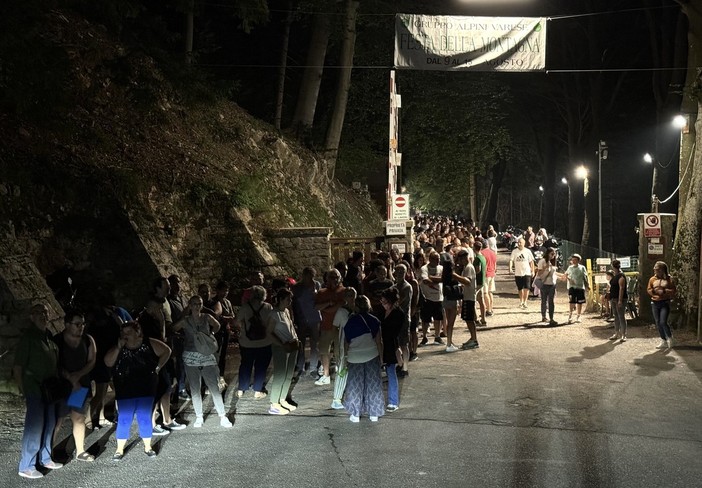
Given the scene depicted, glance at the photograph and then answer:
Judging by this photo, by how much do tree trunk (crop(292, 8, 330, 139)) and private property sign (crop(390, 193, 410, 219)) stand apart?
785 centimetres

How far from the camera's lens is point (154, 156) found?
1778 centimetres

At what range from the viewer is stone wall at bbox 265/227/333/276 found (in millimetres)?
18219

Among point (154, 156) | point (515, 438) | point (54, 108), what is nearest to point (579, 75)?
point (154, 156)

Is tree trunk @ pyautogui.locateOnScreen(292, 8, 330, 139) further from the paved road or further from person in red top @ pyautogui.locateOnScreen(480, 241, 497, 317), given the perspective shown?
the paved road

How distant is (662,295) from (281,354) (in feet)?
23.9

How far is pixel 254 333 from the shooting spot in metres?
9.71

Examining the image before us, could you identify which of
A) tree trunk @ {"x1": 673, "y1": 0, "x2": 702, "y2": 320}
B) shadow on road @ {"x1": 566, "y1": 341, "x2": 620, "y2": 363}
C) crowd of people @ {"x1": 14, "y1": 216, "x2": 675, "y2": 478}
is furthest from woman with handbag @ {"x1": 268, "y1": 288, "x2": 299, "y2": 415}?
tree trunk @ {"x1": 673, "y1": 0, "x2": 702, "y2": 320}

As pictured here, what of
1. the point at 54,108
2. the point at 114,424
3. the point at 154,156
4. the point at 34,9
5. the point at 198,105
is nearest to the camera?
the point at 114,424

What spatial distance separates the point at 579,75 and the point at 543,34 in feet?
73.6

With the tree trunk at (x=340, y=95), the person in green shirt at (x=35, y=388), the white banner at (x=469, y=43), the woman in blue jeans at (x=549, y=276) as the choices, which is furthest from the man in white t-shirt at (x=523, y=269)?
the person in green shirt at (x=35, y=388)

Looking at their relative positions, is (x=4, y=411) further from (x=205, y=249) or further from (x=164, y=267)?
(x=205, y=249)

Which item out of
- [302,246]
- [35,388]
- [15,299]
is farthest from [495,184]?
[35,388]

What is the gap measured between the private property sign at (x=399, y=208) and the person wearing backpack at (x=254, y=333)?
948cm

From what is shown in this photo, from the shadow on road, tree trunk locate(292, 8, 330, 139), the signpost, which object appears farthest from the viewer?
tree trunk locate(292, 8, 330, 139)
